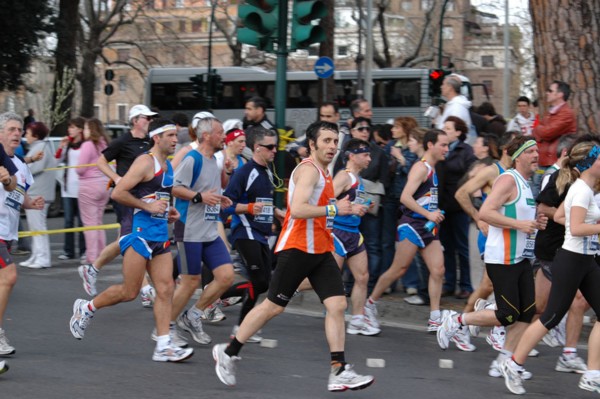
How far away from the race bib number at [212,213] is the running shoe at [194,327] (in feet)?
2.71

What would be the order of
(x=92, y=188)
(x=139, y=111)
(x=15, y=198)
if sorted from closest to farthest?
1. (x=15, y=198)
2. (x=139, y=111)
3. (x=92, y=188)

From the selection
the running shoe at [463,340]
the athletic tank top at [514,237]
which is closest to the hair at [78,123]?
the running shoe at [463,340]

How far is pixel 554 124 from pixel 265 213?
3.40 m

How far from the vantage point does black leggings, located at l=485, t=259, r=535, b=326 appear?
302 inches

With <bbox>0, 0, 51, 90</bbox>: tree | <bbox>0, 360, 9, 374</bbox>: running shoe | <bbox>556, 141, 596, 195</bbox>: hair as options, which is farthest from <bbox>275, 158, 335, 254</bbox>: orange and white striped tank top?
<bbox>0, 0, 51, 90</bbox>: tree

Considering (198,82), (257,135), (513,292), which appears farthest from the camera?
(198,82)

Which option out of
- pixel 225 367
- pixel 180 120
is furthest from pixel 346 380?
pixel 180 120

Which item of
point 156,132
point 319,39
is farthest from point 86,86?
point 156,132

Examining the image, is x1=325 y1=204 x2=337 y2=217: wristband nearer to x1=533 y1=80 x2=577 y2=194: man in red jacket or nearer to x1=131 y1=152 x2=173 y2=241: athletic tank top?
x1=131 y1=152 x2=173 y2=241: athletic tank top

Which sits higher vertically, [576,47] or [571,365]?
[576,47]

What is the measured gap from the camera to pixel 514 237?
768 cm

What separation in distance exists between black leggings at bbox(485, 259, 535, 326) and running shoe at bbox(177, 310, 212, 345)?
255 cm

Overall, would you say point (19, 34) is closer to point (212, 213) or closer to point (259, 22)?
point (259, 22)

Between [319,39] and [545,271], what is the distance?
3888 millimetres
